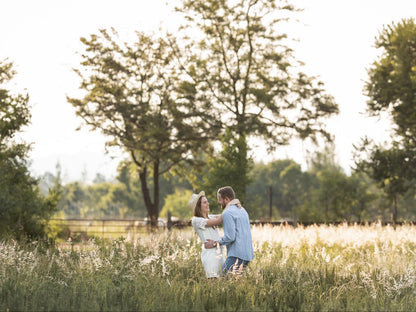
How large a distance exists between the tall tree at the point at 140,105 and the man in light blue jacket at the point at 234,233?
25.5 m

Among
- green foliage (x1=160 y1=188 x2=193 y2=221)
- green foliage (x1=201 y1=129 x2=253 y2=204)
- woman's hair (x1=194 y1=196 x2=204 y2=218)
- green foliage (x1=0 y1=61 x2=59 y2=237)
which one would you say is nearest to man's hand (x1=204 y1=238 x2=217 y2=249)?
woman's hair (x1=194 y1=196 x2=204 y2=218)

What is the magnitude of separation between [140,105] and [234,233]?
91.3 ft

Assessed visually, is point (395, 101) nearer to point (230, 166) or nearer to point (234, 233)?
point (230, 166)

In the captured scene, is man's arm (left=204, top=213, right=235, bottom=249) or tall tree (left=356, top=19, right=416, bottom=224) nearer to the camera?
man's arm (left=204, top=213, right=235, bottom=249)

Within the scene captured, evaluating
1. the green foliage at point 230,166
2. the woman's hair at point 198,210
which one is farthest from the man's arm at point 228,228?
the green foliage at point 230,166

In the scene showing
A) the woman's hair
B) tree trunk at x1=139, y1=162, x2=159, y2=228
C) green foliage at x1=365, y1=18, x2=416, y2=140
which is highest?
green foliage at x1=365, y1=18, x2=416, y2=140

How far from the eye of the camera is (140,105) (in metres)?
34.5

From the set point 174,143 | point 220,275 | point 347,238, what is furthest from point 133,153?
point 220,275

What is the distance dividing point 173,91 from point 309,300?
28197mm

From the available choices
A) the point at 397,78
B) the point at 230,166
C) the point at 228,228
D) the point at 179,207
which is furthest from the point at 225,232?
the point at 179,207

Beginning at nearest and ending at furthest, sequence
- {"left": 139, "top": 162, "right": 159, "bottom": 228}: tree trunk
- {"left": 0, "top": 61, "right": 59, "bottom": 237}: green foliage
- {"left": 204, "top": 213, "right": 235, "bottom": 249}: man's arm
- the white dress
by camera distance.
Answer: {"left": 204, "top": 213, "right": 235, "bottom": 249}: man's arm, the white dress, {"left": 0, "top": 61, "right": 59, "bottom": 237}: green foliage, {"left": 139, "top": 162, "right": 159, "bottom": 228}: tree trunk

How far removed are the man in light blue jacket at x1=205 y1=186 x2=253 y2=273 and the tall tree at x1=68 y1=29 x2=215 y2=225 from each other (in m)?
25.5

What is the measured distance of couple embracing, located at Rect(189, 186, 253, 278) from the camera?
7414 millimetres

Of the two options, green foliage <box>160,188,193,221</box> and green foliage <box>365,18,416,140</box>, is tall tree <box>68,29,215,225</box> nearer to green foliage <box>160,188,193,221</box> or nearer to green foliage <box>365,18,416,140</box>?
green foliage <box>365,18,416,140</box>
